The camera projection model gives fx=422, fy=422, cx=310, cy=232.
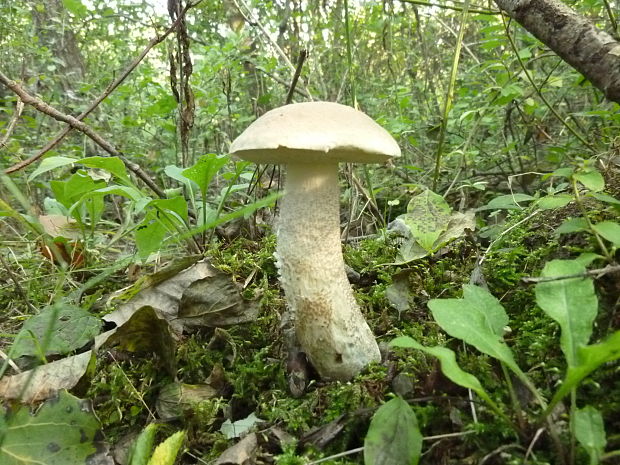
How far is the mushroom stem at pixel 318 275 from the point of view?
1.72 meters

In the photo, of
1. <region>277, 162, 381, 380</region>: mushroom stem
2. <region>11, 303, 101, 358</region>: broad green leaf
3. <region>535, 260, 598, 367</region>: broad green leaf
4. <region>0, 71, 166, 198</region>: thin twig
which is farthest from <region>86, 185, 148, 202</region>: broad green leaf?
<region>535, 260, 598, 367</region>: broad green leaf

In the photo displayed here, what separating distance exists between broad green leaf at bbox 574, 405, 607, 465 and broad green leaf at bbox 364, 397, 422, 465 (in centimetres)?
39

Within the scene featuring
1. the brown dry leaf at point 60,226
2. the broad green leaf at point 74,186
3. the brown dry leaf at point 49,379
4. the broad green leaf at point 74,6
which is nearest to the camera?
the brown dry leaf at point 49,379

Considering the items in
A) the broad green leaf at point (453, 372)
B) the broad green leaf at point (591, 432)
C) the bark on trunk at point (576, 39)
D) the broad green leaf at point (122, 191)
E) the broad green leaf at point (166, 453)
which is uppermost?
the bark on trunk at point (576, 39)

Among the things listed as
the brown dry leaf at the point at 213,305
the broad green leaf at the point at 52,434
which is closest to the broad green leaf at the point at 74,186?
the brown dry leaf at the point at 213,305

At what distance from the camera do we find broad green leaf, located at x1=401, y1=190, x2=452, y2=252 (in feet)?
6.54

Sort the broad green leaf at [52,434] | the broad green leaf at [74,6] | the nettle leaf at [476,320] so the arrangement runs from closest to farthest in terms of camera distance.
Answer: the nettle leaf at [476,320], the broad green leaf at [52,434], the broad green leaf at [74,6]

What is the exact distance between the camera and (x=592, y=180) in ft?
4.61

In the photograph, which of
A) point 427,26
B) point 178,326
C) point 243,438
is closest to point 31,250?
point 178,326

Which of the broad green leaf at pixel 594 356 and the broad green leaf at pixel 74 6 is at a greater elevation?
the broad green leaf at pixel 74 6

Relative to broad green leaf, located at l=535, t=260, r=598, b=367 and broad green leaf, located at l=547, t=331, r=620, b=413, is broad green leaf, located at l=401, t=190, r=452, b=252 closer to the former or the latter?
broad green leaf, located at l=535, t=260, r=598, b=367

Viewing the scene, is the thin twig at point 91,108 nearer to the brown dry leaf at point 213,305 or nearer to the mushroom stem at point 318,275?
the brown dry leaf at point 213,305

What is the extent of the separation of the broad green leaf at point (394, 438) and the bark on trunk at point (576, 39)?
4.22ft

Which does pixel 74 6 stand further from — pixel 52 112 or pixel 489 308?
pixel 489 308
